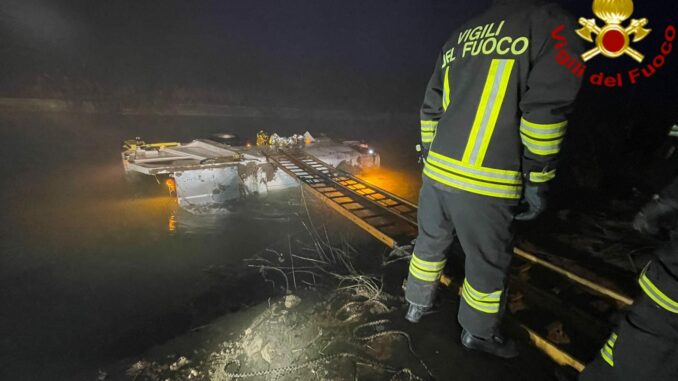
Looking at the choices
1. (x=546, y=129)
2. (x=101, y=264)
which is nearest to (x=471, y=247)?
(x=546, y=129)

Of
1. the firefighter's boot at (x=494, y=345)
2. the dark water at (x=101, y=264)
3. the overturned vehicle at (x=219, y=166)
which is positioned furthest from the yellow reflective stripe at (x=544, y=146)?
the overturned vehicle at (x=219, y=166)

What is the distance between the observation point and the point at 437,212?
1914 mm

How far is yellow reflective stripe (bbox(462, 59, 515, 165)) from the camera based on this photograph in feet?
5.12

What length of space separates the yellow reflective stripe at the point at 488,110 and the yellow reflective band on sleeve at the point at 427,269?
2.66 feet

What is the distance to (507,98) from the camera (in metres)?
1.57

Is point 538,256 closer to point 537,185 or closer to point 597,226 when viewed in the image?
point 537,185

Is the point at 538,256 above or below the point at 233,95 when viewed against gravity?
below

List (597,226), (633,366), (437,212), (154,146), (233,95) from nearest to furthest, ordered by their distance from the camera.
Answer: (633,366) < (437,212) < (597,226) < (154,146) < (233,95)

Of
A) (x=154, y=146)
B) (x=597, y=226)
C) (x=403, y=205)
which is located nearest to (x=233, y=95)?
(x=154, y=146)

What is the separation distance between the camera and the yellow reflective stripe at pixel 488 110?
5.12 feet

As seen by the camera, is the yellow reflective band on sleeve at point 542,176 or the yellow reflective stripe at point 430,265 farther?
the yellow reflective stripe at point 430,265

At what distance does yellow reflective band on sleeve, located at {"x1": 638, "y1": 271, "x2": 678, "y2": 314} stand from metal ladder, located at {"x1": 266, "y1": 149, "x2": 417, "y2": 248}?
2.01 metres

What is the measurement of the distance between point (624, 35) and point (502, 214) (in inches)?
209

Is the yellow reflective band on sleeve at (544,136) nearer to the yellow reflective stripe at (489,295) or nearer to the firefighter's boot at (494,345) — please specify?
the yellow reflective stripe at (489,295)
